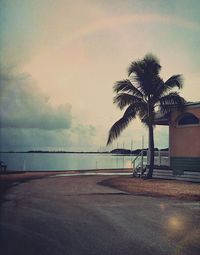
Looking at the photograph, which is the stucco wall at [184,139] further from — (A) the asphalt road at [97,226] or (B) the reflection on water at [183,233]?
(B) the reflection on water at [183,233]

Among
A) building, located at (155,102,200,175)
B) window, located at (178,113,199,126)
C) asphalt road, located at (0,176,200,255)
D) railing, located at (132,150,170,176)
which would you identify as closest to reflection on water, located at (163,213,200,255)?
asphalt road, located at (0,176,200,255)

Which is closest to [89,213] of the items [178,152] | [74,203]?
[74,203]

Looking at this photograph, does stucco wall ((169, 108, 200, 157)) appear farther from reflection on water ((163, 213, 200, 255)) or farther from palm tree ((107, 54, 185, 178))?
reflection on water ((163, 213, 200, 255))

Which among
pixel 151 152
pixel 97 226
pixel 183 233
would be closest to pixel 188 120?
pixel 151 152

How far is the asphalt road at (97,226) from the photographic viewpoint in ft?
18.6

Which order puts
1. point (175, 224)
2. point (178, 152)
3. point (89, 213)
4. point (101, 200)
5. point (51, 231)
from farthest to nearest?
point (178, 152)
point (101, 200)
point (89, 213)
point (175, 224)
point (51, 231)

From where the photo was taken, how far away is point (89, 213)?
873 centimetres

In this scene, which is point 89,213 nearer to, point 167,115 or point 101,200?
point 101,200

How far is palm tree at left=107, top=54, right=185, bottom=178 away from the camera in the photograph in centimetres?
2084

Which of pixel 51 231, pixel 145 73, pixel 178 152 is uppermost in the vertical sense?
pixel 145 73

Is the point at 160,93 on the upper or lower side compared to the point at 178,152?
upper

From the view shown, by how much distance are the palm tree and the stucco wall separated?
4.28 ft

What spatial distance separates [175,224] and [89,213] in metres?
2.39

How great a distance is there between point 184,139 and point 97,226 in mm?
13996
